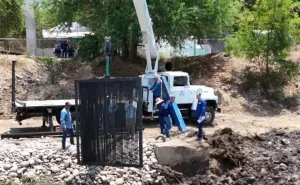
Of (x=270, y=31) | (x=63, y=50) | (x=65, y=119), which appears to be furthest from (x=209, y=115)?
(x=63, y=50)

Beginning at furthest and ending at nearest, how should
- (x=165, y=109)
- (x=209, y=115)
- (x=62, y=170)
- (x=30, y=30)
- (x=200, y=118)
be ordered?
(x=30, y=30), (x=209, y=115), (x=165, y=109), (x=200, y=118), (x=62, y=170)

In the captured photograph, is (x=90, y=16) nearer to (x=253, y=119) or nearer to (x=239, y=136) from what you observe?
(x=253, y=119)

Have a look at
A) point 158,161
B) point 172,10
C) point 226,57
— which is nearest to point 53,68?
point 172,10

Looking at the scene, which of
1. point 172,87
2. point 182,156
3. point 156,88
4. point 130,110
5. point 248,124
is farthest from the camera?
point 248,124

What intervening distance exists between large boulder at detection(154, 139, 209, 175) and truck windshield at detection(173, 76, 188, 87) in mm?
6395

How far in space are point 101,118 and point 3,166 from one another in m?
3.04

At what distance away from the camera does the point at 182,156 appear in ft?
56.3

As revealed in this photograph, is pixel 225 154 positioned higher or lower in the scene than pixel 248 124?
lower

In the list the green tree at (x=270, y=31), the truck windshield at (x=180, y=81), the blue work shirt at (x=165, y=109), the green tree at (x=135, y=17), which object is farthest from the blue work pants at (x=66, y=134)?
the green tree at (x=270, y=31)

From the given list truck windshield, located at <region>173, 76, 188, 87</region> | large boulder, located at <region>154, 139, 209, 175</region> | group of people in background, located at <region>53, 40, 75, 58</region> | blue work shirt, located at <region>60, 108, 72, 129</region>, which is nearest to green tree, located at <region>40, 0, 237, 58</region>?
group of people in background, located at <region>53, 40, 75, 58</region>

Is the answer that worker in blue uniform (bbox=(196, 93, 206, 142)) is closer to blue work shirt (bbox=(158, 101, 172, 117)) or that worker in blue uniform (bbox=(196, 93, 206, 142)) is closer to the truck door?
blue work shirt (bbox=(158, 101, 172, 117))

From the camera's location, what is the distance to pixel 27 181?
15.3m

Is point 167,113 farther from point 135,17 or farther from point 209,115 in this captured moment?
point 135,17

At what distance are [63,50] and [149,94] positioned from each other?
1509cm
